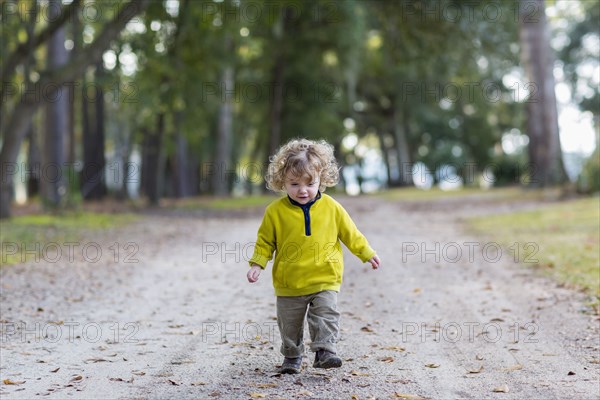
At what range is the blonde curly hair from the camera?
517 cm

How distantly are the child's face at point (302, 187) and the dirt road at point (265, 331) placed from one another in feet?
3.88

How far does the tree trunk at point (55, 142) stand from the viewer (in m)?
19.3

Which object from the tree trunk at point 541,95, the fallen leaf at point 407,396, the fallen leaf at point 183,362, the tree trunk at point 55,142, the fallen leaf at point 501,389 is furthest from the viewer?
the tree trunk at point 541,95

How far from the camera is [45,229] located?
50.7 feet

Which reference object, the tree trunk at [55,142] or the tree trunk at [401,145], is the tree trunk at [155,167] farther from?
the tree trunk at [401,145]

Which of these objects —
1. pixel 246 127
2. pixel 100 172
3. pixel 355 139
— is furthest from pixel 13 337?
pixel 355 139

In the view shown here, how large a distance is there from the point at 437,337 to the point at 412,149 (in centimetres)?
4198

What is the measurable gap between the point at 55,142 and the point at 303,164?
16548 millimetres

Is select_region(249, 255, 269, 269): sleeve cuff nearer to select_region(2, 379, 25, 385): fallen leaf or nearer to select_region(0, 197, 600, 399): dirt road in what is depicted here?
select_region(0, 197, 600, 399): dirt road

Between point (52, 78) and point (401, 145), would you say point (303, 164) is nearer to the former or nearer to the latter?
point (52, 78)

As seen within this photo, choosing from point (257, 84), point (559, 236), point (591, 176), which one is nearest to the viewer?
point (559, 236)

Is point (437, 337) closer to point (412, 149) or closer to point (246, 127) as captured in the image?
point (246, 127)

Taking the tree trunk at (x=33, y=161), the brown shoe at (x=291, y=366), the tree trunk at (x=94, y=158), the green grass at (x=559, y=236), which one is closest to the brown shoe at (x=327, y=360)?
the brown shoe at (x=291, y=366)

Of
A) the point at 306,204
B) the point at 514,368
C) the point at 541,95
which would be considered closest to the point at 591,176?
the point at 541,95
